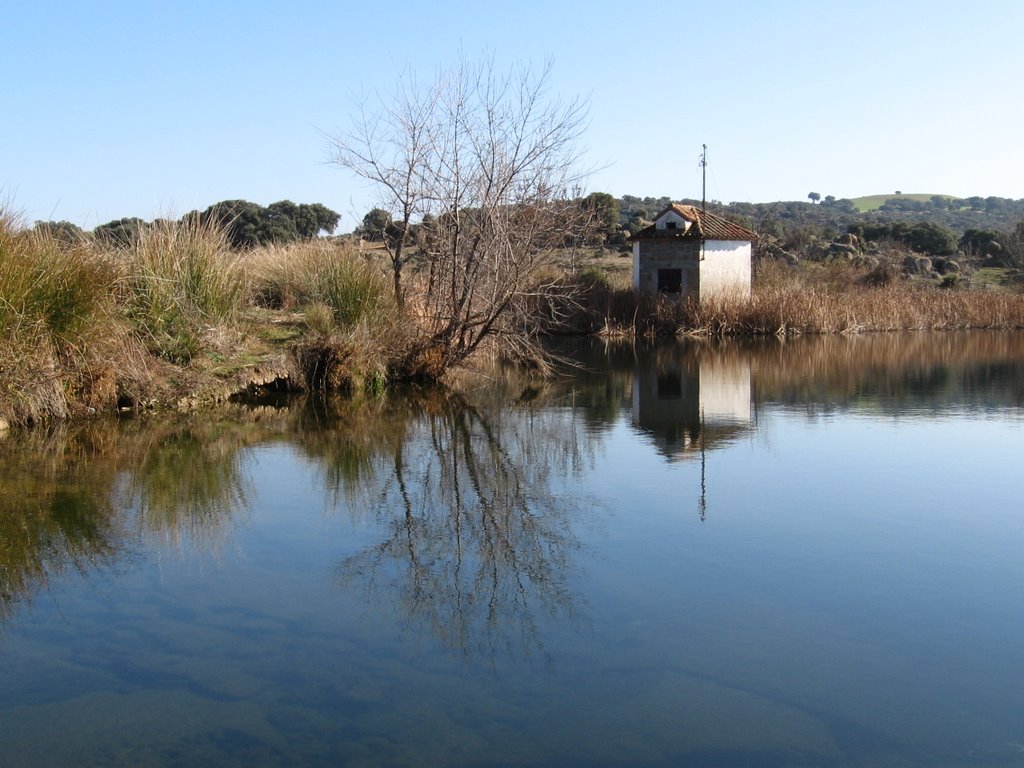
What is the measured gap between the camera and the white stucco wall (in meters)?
34.5

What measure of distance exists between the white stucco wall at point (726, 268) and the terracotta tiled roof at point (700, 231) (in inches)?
8.3

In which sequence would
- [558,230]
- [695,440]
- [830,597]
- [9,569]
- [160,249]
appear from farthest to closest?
[558,230] → [160,249] → [695,440] → [9,569] → [830,597]

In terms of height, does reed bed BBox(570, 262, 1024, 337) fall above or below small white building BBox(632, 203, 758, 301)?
below

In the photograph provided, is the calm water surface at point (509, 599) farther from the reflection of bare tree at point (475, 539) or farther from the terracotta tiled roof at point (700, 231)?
the terracotta tiled roof at point (700, 231)

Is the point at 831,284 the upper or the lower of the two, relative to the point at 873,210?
lower

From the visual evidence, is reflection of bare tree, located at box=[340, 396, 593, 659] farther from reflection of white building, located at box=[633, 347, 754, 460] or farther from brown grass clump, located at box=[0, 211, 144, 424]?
brown grass clump, located at box=[0, 211, 144, 424]

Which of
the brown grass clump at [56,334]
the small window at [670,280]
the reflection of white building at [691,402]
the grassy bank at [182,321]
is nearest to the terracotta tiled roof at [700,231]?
the small window at [670,280]

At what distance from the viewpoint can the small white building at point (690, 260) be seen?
35000 millimetres

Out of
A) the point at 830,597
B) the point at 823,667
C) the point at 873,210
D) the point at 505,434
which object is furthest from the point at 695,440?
the point at 873,210

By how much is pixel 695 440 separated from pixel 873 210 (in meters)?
113

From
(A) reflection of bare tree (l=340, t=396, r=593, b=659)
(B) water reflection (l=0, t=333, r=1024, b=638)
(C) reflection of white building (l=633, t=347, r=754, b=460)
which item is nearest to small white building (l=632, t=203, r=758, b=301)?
(C) reflection of white building (l=633, t=347, r=754, b=460)

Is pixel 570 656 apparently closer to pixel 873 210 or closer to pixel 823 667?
pixel 823 667

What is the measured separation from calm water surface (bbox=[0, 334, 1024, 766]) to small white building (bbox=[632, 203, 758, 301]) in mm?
23290

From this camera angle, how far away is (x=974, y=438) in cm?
1196
